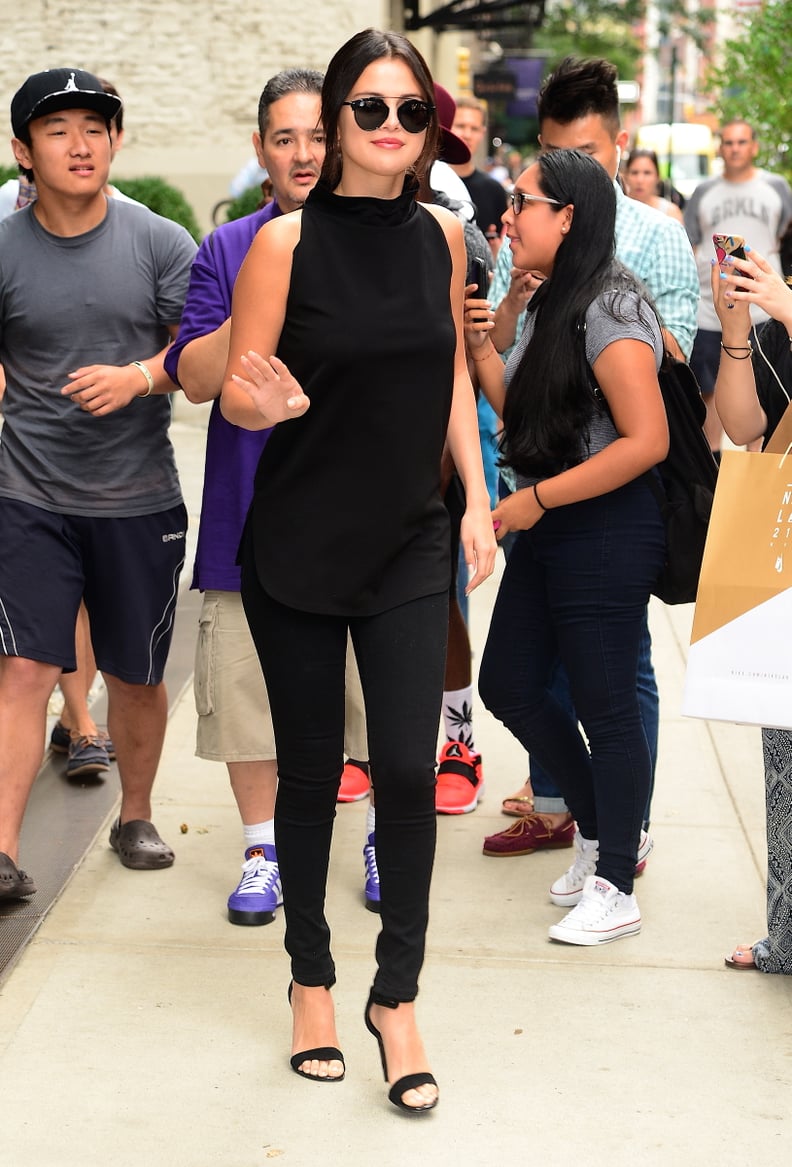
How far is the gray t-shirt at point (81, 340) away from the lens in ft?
13.3

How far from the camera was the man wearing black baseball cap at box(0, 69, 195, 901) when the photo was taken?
4.02 meters

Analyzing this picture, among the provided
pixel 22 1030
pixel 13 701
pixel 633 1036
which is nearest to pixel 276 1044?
pixel 22 1030

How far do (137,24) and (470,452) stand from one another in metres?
15.3

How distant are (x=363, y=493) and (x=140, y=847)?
1797 millimetres

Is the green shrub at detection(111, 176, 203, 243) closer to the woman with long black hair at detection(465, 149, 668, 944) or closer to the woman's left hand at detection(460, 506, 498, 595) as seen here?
the woman with long black hair at detection(465, 149, 668, 944)

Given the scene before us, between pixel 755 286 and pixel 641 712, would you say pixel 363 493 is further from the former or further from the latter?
pixel 641 712

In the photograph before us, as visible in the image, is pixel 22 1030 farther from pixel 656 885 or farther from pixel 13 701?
pixel 656 885

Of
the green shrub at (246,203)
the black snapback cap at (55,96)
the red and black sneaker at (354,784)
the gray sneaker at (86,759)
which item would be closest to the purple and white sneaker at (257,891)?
the red and black sneaker at (354,784)

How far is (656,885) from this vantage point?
14.4ft

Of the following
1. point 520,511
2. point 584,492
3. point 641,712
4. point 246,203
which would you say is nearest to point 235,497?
point 520,511

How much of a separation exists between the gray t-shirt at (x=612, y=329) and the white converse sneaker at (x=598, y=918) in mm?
1090

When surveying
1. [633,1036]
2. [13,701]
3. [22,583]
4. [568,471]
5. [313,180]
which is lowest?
[633,1036]

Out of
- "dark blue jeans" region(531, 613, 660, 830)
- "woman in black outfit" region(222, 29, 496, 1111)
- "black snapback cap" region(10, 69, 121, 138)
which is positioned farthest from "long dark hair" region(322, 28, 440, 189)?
"dark blue jeans" region(531, 613, 660, 830)

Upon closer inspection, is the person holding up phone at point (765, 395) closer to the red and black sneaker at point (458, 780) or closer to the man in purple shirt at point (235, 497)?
the man in purple shirt at point (235, 497)
